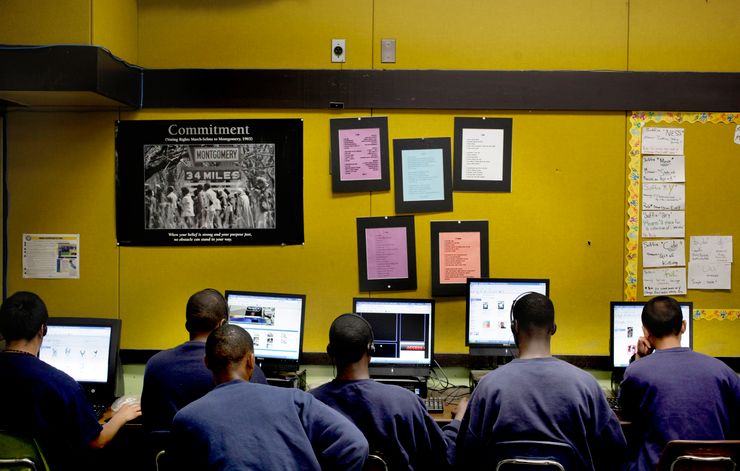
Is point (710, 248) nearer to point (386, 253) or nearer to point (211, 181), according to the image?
point (386, 253)

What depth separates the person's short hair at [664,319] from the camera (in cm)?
296

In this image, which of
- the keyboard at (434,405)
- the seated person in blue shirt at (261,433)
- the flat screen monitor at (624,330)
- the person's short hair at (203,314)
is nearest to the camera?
the seated person in blue shirt at (261,433)

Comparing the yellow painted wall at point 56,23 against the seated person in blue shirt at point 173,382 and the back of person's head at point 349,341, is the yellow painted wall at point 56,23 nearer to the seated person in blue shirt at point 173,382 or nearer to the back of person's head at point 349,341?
the seated person in blue shirt at point 173,382

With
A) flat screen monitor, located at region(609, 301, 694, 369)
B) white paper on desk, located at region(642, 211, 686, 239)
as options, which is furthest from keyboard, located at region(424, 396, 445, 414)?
white paper on desk, located at region(642, 211, 686, 239)

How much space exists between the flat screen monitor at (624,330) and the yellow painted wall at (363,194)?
23 cm

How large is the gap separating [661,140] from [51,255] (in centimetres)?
355

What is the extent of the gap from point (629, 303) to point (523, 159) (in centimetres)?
98

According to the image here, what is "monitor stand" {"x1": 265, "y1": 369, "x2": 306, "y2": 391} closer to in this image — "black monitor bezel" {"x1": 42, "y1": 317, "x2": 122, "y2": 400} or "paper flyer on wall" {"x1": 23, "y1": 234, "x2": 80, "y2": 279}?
"black monitor bezel" {"x1": 42, "y1": 317, "x2": 122, "y2": 400}

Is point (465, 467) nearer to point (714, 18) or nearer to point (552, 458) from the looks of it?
point (552, 458)

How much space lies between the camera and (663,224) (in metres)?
3.82

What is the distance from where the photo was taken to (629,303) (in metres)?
3.59

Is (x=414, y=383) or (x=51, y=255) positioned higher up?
(x=51, y=255)

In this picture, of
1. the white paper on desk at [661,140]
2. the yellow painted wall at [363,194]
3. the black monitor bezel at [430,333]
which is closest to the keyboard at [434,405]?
the black monitor bezel at [430,333]

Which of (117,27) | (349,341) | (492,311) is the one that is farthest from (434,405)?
(117,27)
